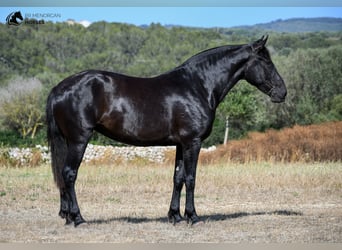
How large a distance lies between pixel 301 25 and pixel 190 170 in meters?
36.1

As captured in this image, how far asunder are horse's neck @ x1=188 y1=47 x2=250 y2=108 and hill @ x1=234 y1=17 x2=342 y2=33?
26916 mm

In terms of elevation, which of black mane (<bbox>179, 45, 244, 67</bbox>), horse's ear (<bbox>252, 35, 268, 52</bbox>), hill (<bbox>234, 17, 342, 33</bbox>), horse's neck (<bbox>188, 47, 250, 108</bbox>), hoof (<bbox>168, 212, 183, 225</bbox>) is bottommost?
hoof (<bbox>168, 212, 183, 225</bbox>)

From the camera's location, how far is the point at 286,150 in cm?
1775

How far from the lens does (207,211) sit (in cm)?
951

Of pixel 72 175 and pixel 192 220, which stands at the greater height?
pixel 72 175

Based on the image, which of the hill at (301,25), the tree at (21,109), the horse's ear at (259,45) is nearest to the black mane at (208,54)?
the horse's ear at (259,45)

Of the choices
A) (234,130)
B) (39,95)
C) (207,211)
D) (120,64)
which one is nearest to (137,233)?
(207,211)

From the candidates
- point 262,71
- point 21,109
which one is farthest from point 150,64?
point 262,71

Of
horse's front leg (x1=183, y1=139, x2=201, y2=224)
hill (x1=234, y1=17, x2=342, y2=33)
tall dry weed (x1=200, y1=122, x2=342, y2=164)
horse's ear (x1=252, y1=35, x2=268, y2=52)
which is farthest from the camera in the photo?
hill (x1=234, y1=17, x2=342, y2=33)

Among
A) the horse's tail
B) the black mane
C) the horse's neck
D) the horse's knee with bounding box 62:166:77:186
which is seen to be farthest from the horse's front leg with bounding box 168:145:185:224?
the horse's tail

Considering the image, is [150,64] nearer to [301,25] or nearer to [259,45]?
[301,25]

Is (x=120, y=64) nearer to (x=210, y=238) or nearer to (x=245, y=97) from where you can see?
(x=245, y=97)

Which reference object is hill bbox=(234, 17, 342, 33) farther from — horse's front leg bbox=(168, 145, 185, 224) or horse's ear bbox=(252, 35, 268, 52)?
horse's front leg bbox=(168, 145, 185, 224)

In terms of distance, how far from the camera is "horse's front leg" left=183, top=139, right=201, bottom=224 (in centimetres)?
787
